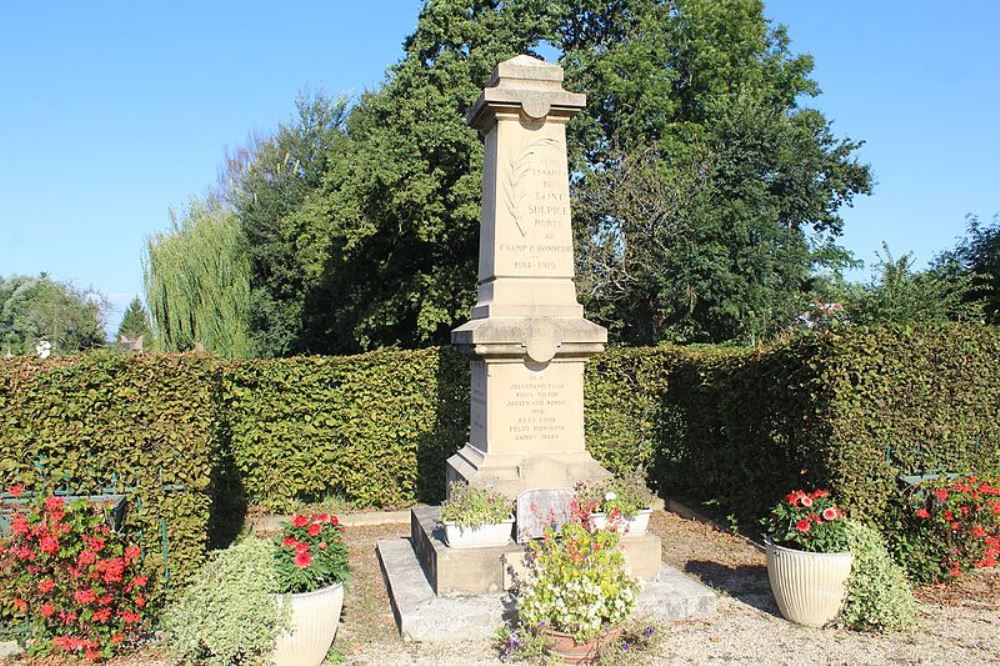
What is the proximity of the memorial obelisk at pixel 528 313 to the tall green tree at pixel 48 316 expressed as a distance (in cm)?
3655

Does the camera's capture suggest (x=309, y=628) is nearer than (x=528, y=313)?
Yes

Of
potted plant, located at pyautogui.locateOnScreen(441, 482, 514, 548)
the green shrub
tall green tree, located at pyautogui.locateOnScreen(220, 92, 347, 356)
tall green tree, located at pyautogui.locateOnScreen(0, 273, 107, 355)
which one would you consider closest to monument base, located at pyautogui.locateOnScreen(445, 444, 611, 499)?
potted plant, located at pyautogui.locateOnScreen(441, 482, 514, 548)

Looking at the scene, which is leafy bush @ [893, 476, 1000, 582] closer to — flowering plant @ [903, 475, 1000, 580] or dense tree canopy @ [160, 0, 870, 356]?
flowering plant @ [903, 475, 1000, 580]

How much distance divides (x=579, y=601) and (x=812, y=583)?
215 centimetres

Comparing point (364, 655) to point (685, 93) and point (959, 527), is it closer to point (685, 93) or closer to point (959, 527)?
point (959, 527)

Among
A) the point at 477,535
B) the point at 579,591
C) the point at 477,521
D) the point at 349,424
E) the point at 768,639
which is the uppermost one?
the point at 349,424

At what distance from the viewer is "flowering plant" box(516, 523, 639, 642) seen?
16.9ft

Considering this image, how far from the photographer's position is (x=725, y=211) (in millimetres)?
18016

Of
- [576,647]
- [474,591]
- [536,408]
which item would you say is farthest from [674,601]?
[536,408]

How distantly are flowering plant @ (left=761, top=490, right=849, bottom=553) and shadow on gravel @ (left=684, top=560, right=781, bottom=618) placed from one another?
75cm

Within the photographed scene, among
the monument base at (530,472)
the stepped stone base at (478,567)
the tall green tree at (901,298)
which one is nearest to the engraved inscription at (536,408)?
the monument base at (530,472)

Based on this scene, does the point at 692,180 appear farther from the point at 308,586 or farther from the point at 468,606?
the point at 308,586

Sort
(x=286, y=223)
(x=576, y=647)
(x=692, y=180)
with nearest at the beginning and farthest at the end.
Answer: (x=576, y=647)
(x=692, y=180)
(x=286, y=223)

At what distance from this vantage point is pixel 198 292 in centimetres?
2694
